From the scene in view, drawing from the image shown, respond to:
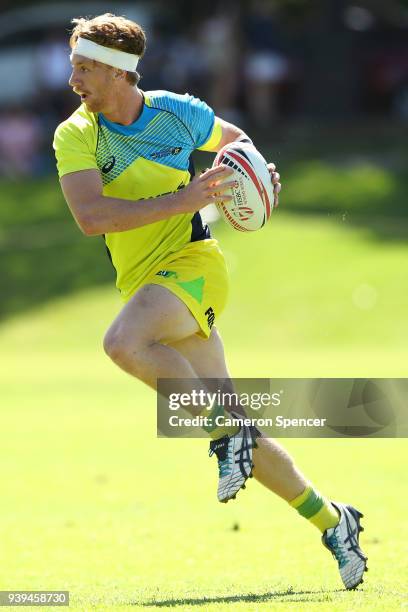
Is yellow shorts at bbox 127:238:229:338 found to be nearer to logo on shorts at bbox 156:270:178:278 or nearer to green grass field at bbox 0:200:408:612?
logo on shorts at bbox 156:270:178:278

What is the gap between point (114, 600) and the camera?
242 inches

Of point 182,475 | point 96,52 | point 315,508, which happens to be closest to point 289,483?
point 315,508

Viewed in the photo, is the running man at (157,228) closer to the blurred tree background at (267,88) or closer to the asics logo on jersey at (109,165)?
the asics logo on jersey at (109,165)

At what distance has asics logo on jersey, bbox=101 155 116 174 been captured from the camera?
679 centimetres

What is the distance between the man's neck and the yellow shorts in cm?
70

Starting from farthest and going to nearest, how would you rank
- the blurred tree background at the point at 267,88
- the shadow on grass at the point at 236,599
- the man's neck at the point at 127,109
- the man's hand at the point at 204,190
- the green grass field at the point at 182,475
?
1. the blurred tree background at the point at 267,88
2. the man's neck at the point at 127,109
3. the green grass field at the point at 182,475
4. the man's hand at the point at 204,190
5. the shadow on grass at the point at 236,599

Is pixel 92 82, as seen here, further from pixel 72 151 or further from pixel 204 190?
pixel 204 190

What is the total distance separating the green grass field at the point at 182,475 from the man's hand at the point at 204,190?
1.80 meters

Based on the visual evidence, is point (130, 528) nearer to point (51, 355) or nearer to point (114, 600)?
point (114, 600)

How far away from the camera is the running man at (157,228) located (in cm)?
650

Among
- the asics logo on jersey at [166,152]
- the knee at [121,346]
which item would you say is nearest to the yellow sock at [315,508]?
the knee at [121,346]

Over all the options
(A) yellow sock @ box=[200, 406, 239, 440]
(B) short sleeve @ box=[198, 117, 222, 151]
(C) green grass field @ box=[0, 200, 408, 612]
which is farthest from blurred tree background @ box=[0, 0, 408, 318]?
(A) yellow sock @ box=[200, 406, 239, 440]

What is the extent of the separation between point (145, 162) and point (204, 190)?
0.43m

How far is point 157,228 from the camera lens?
6.95 metres
